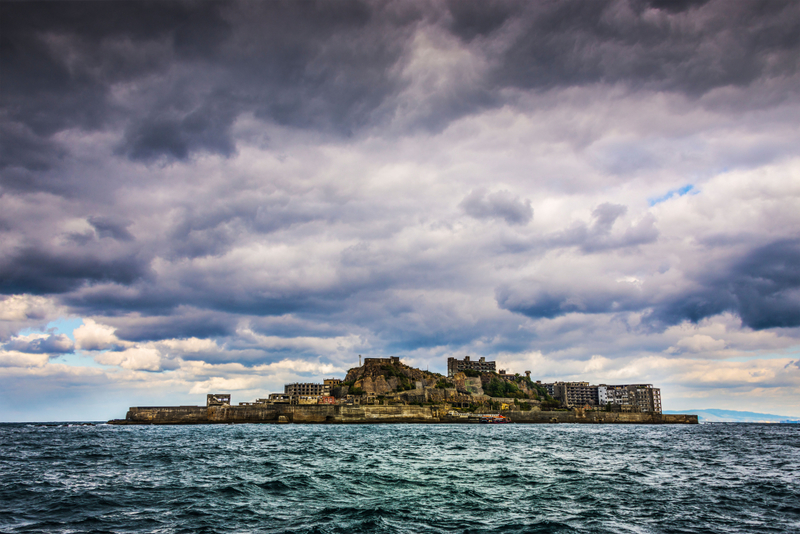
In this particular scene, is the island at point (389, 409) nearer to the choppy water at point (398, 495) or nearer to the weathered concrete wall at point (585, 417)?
the weathered concrete wall at point (585, 417)

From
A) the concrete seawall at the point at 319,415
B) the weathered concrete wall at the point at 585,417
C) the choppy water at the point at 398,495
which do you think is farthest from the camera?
the weathered concrete wall at the point at 585,417

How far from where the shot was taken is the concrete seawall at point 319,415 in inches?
5595

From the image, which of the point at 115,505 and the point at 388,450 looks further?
the point at 388,450

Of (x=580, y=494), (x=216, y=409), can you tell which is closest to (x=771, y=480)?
(x=580, y=494)

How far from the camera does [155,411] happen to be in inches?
5891

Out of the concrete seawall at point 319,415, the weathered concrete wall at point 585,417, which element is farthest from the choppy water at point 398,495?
the weathered concrete wall at point 585,417

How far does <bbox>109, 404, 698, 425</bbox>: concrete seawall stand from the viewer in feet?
466

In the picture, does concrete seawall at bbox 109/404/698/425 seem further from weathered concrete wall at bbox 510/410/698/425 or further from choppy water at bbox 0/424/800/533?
choppy water at bbox 0/424/800/533

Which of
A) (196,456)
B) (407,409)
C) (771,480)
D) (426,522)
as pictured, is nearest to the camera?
(426,522)

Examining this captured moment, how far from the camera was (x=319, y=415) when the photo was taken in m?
143

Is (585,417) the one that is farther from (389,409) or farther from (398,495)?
(398,495)

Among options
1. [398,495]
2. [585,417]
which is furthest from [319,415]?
[398,495]

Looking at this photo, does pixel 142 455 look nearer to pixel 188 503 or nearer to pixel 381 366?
pixel 188 503

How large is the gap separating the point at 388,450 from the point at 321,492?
2330 centimetres
